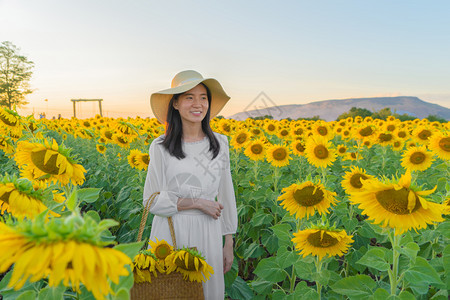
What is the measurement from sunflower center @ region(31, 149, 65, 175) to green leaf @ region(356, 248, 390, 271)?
5.25 ft

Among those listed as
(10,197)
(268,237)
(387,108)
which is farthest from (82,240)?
(387,108)

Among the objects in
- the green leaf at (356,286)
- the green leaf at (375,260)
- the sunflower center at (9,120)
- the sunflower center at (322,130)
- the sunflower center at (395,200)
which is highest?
the sunflower center at (9,120)

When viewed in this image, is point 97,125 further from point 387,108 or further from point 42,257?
point 387,108

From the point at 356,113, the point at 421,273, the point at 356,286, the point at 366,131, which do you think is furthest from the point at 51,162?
the point at 356,113

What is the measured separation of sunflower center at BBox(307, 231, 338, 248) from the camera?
75.0 inches

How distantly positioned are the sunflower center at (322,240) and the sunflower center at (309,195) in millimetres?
448

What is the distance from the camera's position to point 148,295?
5.68 feet

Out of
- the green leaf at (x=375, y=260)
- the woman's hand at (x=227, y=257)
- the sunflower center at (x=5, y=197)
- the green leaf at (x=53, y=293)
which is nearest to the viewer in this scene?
the green leaf at (x=53, y=293)

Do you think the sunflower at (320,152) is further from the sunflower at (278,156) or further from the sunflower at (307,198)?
the sunflower at (307,198)

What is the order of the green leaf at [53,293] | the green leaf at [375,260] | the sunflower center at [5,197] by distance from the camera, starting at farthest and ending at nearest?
the green leaf at [375,260], the sunflower center at [5,197], the green leaf at [53,293]

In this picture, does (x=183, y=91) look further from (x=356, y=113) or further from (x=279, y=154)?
(x=356, y=113)

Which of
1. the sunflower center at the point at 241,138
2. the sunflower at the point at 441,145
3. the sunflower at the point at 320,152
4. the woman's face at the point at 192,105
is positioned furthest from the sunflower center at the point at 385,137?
the woman's face at the point at 192,105

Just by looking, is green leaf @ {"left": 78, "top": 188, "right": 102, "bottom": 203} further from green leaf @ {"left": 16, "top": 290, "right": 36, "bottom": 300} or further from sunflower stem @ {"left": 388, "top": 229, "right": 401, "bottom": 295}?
sunflower stem @ {"left": 388, "top": 229, "right": 401, "bottom": 295}

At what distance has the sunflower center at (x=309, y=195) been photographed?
2.39 metres
